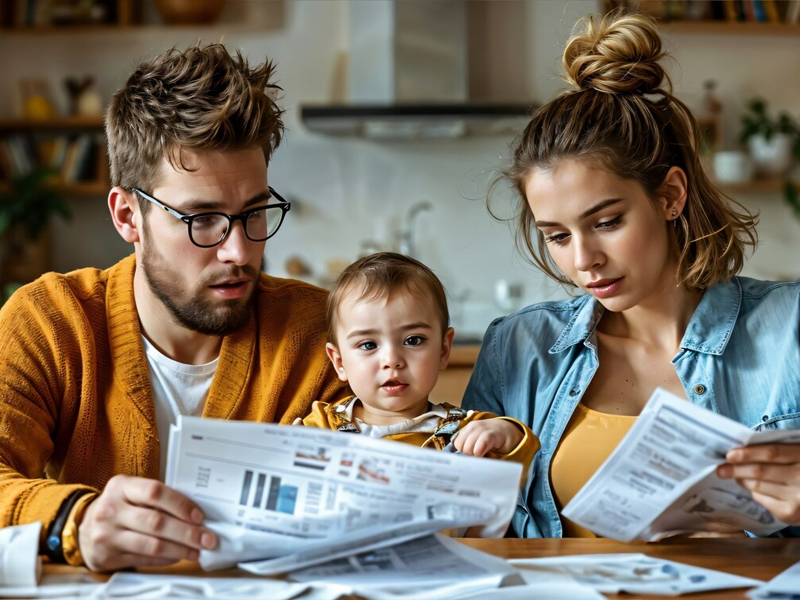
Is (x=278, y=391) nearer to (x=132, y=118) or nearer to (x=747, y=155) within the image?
(x=132, y=118)

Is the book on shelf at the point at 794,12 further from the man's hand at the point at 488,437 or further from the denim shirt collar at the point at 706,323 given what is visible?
the man's hand at the point at 488,437

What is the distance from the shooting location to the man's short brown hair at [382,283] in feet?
5.22

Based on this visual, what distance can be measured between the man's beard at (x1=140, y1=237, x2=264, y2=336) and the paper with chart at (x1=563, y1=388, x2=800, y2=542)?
2.46 ft

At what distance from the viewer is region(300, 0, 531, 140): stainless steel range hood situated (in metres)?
4.50

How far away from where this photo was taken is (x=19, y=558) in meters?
1.11

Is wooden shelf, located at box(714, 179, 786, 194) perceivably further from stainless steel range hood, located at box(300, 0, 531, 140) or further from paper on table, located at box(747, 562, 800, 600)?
paper on table, located at box(747, 562, 800, 600)

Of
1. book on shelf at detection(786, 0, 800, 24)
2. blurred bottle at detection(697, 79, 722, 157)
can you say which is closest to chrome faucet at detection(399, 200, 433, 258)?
blurred bottle at detection(697, 79, 722, 157)

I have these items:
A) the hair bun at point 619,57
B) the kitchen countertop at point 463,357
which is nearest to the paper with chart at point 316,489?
the hair bun at point 619,57

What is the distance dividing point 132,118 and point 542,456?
1.00 m

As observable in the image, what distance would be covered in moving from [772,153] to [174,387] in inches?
156

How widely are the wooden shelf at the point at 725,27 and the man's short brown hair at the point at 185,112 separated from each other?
3.49 m

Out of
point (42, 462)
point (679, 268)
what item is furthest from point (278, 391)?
point (679, 268)

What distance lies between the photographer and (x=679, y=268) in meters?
1.66

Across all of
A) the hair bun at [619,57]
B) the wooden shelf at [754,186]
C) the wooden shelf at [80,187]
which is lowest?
the wooden shelf at [80,187]
